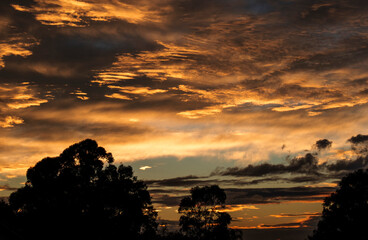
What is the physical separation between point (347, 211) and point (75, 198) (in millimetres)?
37868

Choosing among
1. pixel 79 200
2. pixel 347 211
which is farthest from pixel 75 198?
pixel 347 211

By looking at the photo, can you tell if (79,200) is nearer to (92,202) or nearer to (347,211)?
(92,202)

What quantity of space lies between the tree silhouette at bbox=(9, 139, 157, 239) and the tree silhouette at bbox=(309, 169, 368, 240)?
27.5 metres

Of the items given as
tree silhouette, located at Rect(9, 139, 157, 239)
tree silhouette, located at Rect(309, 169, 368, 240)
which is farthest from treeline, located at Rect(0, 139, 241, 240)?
tree silhouette, located at Rect(309, 169, 368, 240)

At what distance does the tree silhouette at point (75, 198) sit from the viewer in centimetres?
6025

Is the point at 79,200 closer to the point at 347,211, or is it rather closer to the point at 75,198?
the point at 75,198

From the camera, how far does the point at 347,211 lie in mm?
61719

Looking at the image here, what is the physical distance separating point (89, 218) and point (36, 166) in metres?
10.3

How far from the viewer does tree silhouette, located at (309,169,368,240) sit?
59500 mm

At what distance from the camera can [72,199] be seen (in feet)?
198

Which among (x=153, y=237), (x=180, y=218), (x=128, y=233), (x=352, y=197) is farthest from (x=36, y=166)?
(x=352, y=197)

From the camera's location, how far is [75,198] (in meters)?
60.4

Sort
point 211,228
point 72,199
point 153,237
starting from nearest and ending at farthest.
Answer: point 72,199, point 153,237, point 211,228

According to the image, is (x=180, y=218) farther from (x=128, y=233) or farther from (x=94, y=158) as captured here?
(x=94, y=158)
